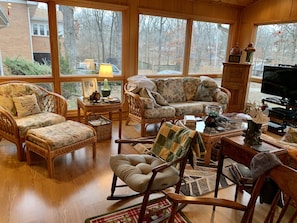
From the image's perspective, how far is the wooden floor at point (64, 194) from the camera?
2084mm

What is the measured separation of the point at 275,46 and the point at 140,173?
15.4 feet

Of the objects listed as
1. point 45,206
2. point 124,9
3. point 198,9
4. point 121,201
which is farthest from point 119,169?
point 198,9

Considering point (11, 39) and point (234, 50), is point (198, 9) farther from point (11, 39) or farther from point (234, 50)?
point (11, 39)

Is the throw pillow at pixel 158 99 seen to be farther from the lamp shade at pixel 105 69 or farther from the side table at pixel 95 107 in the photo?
the lamp shade at pixel 105 69

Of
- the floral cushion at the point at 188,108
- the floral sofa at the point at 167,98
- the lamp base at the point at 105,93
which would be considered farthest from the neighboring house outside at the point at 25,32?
the floral cushion at the point at 188,108

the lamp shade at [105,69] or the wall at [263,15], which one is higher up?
the wall at [263,15]

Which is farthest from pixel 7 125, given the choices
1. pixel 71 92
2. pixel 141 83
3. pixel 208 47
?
pixel 208 47

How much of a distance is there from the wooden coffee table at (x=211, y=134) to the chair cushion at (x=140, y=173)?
34.6 inches

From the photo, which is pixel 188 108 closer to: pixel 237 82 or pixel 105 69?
pixel 105 69

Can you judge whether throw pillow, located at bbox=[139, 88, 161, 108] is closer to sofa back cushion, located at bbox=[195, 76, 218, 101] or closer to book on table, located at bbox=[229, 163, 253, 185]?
sofa back cushion, located at bbox=[195, 76, 218, 101]

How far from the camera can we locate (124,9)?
4465 mm

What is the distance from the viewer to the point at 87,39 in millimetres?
4418

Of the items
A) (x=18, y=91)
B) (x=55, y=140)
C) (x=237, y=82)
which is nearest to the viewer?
(x=55, y=140)

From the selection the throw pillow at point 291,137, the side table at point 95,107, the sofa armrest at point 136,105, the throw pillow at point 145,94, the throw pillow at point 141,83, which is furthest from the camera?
the throw pillow at point 141,83
